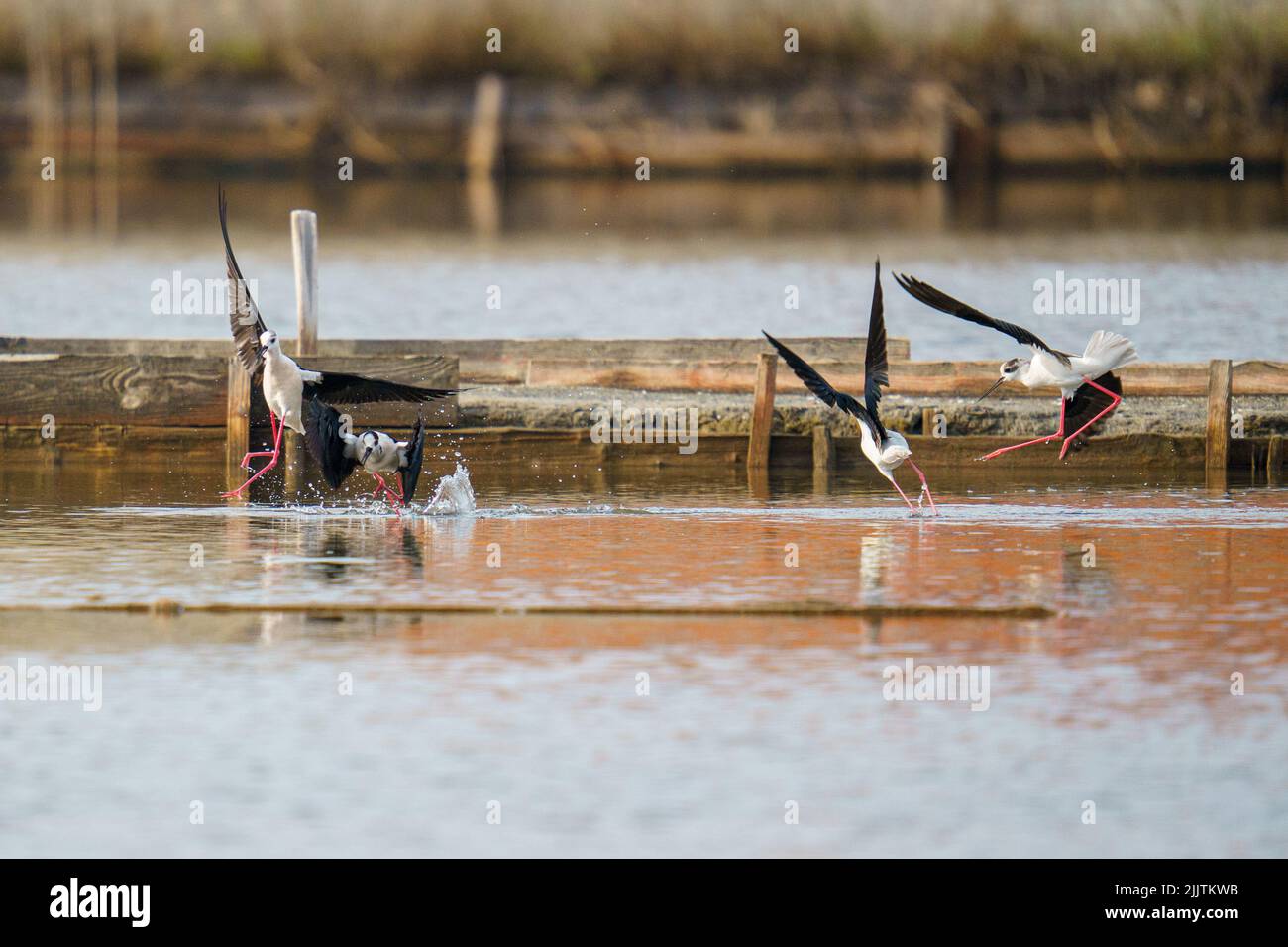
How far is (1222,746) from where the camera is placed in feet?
33.8

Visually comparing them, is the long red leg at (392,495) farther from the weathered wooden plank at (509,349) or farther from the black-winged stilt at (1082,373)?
the black-winged stilt at (1082,373)

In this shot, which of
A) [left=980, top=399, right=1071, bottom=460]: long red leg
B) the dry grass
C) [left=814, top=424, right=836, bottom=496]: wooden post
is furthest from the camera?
the dry grass

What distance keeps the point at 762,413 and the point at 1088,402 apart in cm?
278

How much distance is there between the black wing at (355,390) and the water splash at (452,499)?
2.24 feet

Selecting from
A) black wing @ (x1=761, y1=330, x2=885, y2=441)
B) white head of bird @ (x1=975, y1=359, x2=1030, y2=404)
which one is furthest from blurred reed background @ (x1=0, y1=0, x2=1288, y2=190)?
black wing @ (x1=761, y1=330, x2=885, y2=441)

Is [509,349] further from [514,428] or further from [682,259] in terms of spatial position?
[682,259]

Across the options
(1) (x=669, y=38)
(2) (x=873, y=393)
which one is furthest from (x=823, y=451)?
(1) (x=669, y=38)

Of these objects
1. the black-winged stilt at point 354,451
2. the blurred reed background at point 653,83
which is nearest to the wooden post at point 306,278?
the black-winged stilt at point 354,451

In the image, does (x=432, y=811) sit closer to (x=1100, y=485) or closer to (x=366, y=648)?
(x=366, y=648)

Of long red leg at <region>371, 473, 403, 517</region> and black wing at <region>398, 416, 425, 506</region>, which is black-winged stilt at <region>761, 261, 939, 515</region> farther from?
long red leg at <region>371, 473, 403, 517</region>

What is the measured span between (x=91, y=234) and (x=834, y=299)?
60.9 ft

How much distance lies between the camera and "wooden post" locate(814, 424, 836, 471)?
19.5m

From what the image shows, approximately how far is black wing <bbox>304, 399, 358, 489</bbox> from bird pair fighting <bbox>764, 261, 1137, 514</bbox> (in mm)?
2984
